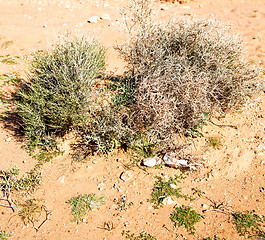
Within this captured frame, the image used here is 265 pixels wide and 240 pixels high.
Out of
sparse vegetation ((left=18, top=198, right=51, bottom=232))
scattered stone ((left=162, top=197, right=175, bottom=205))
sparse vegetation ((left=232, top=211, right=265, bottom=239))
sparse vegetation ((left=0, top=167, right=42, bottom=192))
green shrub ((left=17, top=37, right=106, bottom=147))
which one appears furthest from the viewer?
green shrub ((left=17, top=37, right=106, bottom=147))

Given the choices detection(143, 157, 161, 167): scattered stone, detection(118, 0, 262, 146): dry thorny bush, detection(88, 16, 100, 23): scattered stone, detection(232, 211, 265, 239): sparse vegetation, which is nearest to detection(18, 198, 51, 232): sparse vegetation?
detection(143, 157, 161, 167): scattered stone

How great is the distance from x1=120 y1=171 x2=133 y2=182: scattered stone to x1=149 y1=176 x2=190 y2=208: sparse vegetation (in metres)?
0.44

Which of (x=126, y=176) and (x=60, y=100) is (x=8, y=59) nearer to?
(x=60, y=100)

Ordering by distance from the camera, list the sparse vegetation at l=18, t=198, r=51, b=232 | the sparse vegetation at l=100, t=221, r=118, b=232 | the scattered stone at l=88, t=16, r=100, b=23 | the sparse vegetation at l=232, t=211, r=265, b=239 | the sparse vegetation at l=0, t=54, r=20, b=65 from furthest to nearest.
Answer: the scattered stone at l=88, t=16, r=100, b=23, the sparse vegetation at l=0, t=54, r=20, b=65, the sparse vegetation at l=18, t=198, r=51, b=232, the sparse vegetation at l=100, t=221, r=118, b=232, the sparse vegetation at l=232, t=211, r=265, b=239

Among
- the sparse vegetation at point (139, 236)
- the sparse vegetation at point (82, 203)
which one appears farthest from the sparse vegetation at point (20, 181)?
the sparse vegetation at point (139, 236)

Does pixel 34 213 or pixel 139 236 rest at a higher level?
pixel 139 236

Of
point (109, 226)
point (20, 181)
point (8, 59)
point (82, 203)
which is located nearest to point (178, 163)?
point (109, 226)

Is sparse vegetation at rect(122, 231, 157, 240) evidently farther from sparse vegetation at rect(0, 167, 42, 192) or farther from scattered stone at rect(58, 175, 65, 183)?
sparse vegetation at rect(0, 167, 42, 192)

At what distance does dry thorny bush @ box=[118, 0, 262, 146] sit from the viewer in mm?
4145

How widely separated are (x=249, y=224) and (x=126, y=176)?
190 centimetres

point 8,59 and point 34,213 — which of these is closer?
point 34,213

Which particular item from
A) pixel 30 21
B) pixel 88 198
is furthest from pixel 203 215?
pixel 30 21

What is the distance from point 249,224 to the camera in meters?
3.35

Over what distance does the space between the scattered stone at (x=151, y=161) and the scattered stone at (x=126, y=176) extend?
0.32m
